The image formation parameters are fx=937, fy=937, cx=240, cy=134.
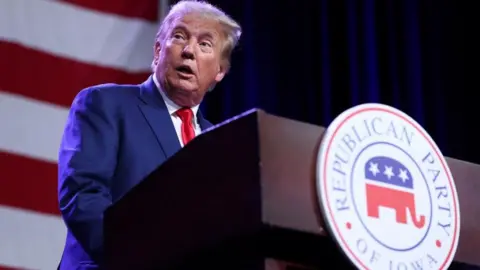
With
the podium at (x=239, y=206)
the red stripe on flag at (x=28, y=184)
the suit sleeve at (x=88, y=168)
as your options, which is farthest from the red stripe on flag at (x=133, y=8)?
the podium at (x=239, y=206)

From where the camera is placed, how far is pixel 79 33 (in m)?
2.48

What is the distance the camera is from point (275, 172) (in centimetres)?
86

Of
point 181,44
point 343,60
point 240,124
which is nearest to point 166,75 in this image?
point 181,44

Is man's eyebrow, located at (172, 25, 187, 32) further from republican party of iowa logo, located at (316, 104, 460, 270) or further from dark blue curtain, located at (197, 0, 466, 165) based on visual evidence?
dark blue curtain, located at (197, 0, 466, 165)

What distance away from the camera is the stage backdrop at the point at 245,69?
7.59ft

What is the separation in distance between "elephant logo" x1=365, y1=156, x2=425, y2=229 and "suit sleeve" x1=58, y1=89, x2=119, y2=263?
1.16 feet

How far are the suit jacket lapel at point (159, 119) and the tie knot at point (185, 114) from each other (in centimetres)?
5

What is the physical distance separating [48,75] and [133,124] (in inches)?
44.6

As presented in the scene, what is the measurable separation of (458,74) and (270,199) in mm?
2022

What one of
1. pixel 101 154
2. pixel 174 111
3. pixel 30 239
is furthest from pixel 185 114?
pixel 30 239

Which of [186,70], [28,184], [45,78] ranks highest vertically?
[45,78]

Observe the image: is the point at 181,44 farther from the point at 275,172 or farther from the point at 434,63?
the point at 434,63

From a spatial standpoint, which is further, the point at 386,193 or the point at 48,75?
the point at 48,75

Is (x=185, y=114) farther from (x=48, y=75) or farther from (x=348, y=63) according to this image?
(x=348, y=63)
